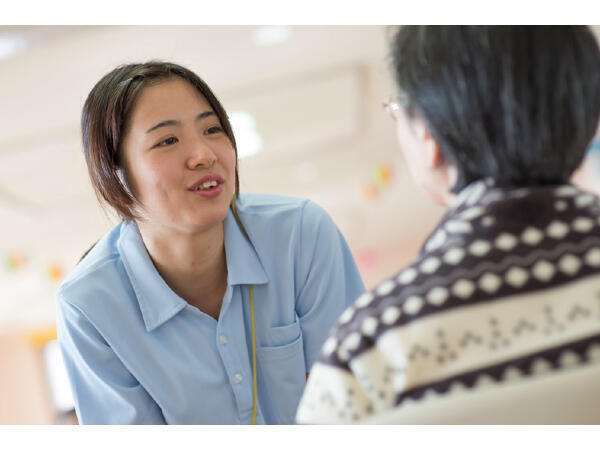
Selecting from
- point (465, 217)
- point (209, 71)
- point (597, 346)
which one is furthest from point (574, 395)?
point (209, 71)

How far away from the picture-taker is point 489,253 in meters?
0.74

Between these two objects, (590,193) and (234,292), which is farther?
(234,292)

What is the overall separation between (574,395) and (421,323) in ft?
0.57

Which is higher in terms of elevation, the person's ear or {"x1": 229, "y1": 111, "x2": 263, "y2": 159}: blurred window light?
{"x1": 229, "y1": 111, "x2": 263, "y2": 159}: blurred window light

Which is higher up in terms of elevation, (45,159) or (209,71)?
(209,71)

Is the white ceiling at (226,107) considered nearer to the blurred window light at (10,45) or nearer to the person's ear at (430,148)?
the blurred window light at (10,45)

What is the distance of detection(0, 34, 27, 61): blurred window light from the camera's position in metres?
2.53

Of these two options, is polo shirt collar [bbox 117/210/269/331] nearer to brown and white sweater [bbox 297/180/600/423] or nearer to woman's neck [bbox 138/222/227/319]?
woman's neck [bbox 138/222/227/319]

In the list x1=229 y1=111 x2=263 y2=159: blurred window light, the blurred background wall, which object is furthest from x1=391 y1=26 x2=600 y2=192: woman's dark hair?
x1=229 y1=111 x2=263 y2=159: blurred window light

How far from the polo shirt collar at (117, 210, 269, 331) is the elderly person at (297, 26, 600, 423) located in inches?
25.8

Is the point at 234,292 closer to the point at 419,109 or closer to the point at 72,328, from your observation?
the point at 72,328

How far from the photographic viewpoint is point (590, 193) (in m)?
0.77

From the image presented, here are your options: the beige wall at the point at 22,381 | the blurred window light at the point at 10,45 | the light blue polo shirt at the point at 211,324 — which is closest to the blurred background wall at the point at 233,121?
the blurred window light at the point at 10,45
